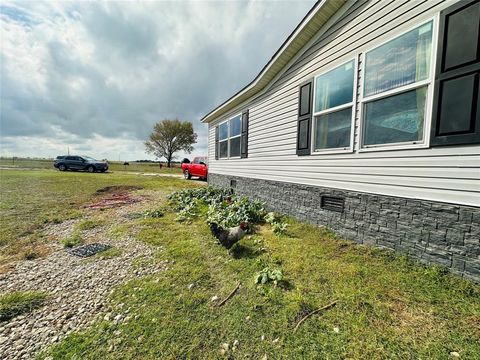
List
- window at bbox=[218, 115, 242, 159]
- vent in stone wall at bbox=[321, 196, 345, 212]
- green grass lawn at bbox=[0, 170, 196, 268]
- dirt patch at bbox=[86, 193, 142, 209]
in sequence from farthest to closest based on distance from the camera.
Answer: window at bbox=[218, 115, 242, 159] < dirt patch at bbox=[86, 193, 142, 209] < vent in stone wall at bbox=[321, 196, 345, 212] < green grass lawn at bbox=[0, 170, 196, 268]

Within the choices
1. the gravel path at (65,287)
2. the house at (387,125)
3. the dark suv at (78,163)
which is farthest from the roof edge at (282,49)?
the dark suv at (78,163)

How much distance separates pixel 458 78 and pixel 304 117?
2.59 metres

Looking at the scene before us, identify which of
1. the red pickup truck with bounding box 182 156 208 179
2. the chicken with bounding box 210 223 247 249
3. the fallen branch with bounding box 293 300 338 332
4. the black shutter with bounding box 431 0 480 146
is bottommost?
the fallen branch with bounding box 293 300 338 332

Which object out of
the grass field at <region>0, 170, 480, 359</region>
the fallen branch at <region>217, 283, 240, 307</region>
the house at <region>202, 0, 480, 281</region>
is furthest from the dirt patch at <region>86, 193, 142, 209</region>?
the fallen branch at <region>217, 283, 240, 307</region>

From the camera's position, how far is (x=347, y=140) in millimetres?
3840

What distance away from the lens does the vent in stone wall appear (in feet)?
12.7

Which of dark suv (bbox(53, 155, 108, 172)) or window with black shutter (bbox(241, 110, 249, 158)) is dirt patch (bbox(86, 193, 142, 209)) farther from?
dark suv (bbox(53, 155, 108, 172))

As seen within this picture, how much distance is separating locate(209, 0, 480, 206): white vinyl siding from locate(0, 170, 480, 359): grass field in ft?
3.39

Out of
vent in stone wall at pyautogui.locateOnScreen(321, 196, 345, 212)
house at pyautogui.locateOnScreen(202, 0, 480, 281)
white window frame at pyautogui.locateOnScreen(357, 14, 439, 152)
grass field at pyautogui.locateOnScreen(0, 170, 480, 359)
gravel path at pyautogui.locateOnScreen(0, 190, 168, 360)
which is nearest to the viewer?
grass field at pyautogui.locateOnScreen(0, 170, 480, 359)

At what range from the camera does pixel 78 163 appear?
21234mm

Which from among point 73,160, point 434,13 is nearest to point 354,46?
point 434,13

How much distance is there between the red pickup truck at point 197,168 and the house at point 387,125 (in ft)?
33.8

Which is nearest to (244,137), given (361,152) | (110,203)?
(361,152)

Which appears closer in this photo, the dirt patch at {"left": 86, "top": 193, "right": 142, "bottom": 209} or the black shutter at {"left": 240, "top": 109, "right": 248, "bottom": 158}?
the dirt patch at {"left": 86, "top": 193, "right": 142, "bottom": 209}
